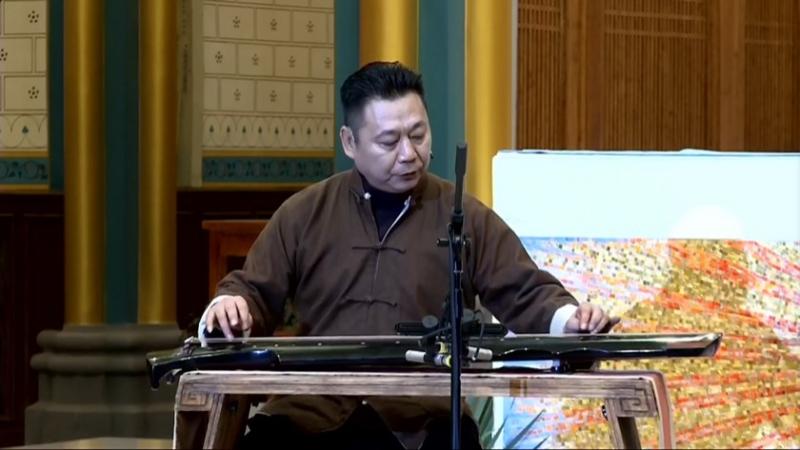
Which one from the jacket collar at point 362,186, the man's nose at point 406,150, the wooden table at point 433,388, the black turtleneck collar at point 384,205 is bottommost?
the wooden table at point 433,388

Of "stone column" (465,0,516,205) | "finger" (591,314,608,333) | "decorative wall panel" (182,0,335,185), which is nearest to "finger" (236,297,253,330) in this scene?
"finger" (591,314,608,333)

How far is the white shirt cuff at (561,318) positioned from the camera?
284 centimetres

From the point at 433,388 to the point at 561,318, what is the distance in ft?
1.67

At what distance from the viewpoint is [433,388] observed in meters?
2.42

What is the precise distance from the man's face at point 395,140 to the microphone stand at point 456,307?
1.75ft

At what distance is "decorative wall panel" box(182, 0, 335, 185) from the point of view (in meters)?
6.57

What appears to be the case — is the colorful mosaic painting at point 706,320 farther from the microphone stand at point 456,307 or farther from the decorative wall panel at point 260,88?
the decorative wall panel at point 260,88

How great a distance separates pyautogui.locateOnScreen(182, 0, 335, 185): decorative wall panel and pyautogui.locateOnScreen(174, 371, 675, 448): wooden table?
4104 mm

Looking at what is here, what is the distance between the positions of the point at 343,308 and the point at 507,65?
5.35 feet

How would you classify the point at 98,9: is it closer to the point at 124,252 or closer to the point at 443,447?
the point at 124,252

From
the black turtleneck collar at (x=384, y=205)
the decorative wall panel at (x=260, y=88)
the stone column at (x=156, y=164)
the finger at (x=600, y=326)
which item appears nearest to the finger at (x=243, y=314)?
the black turtleneck collar at (x=384, y=205)

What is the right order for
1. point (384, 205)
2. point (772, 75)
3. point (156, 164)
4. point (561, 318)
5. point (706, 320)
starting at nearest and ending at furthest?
1. point (561, 318)
2. point (384, 205)
3. point (706, 320)
4. point (772, 75)
5. point (156, 164)

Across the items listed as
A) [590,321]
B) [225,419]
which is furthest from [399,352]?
[590,321]

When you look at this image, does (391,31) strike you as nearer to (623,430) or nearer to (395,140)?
(395,140)
